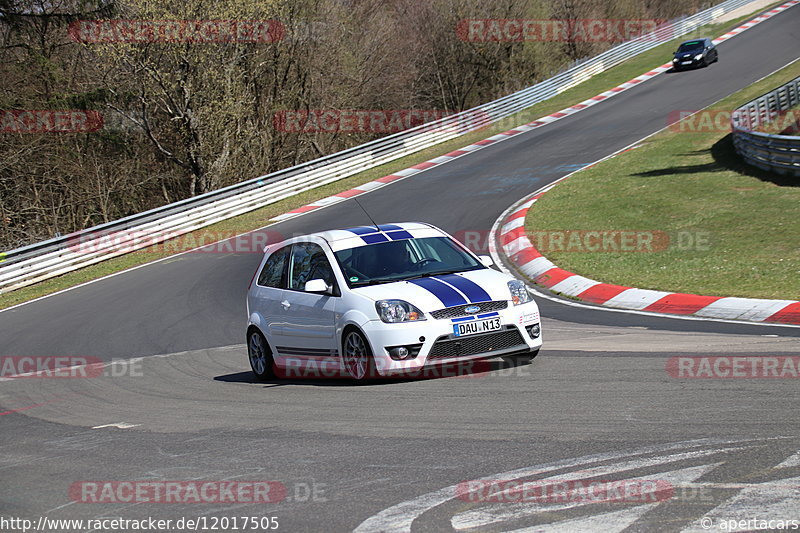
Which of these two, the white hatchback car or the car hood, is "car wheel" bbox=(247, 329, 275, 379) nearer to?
the white hatchback car

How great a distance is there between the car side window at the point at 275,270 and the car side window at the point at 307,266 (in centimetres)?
14

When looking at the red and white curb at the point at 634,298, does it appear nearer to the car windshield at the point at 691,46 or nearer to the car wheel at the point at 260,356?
the car wheel at the point at 260,356

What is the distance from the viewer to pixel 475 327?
8633mm

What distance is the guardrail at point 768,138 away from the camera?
20203 millimetres

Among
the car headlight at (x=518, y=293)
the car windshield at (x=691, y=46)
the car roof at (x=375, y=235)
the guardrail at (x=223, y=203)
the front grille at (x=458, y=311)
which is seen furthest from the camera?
the car windshield at (x=691, y=46)

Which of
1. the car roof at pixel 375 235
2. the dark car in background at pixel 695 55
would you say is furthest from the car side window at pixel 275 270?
the dark car in background at pixel 695 55

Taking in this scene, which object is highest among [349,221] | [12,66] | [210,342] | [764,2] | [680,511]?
[764,2]

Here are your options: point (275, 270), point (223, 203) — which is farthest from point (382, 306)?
point (223, 203)

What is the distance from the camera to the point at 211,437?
7.33 meters

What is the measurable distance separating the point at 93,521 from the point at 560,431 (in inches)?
115

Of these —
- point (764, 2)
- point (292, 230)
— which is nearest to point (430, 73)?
point (764, 2)

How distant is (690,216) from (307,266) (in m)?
10.4

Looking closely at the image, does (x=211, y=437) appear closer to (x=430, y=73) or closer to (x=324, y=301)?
(x=324, y=301)

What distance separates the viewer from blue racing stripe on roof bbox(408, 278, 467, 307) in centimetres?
872
